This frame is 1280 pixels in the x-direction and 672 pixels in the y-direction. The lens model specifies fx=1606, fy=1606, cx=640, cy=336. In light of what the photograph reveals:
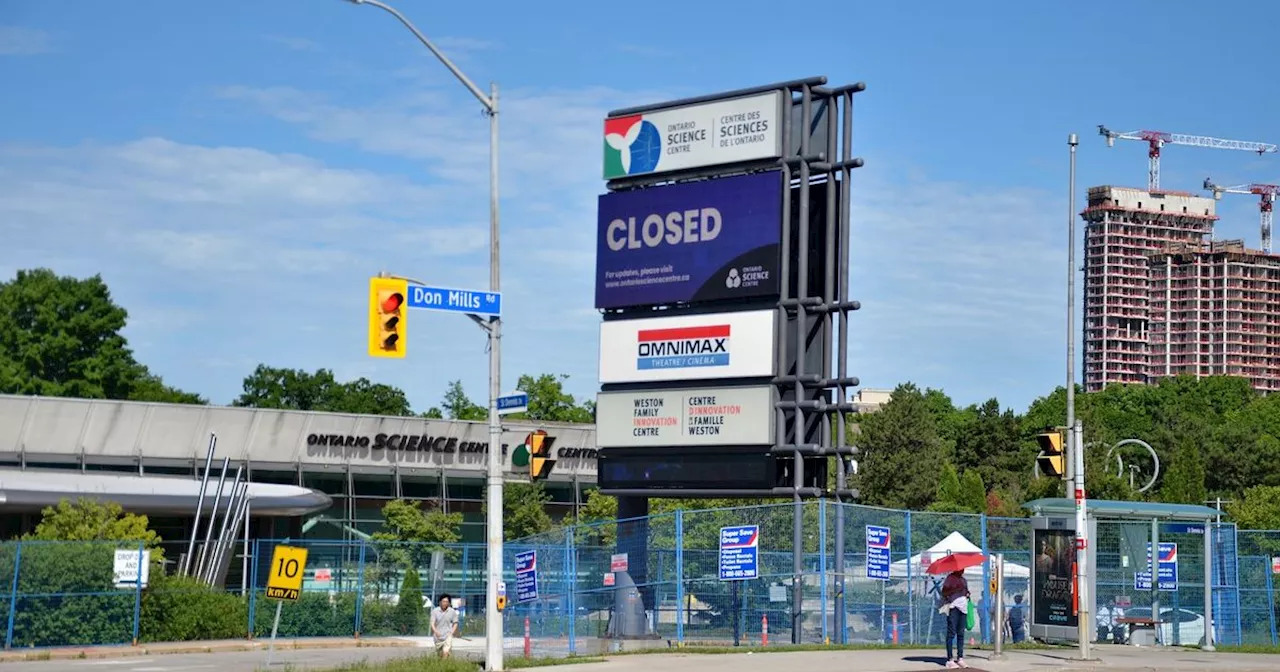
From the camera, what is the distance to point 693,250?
3453cm

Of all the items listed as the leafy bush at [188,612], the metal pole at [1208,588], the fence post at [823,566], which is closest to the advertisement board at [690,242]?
the fence post at [823,566]

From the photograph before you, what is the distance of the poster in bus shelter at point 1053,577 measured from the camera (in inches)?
1264

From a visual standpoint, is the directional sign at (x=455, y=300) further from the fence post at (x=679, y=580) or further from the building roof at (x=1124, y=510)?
the building roof at (x=1124, y=510)

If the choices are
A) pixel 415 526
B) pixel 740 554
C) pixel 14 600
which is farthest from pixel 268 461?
pixel 740 554

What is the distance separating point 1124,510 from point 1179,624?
299 centimetres

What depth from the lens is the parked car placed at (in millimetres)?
35438

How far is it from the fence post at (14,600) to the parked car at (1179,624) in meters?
24.3

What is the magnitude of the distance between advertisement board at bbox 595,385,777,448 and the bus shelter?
236 inches

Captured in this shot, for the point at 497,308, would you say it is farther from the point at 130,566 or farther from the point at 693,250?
the point at 130,566

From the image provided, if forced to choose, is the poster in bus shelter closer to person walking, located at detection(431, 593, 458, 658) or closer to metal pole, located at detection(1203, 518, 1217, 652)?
metal pole, located at detection(1203, 518, 1217, 652)

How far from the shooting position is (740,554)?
31.1 metres

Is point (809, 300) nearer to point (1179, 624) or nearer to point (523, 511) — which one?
point (1179, 624)

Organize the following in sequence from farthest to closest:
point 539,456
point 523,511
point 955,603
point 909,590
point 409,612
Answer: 1. point 523,511
2. point 409,612
3. point 909,590
4. point 539,456
5. point 955,603

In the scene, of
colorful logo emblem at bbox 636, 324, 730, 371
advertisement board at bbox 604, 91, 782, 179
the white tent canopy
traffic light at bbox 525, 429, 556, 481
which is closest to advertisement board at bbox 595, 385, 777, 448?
colorful logo emblem at bbox 636, 324, 730, 371
